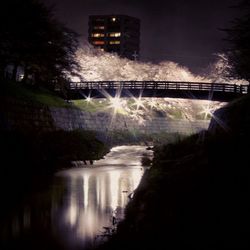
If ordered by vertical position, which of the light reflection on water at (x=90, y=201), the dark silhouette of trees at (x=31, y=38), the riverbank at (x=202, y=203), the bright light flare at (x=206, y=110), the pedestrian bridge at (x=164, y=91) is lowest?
the light reflection on water at (x=90, y=201)

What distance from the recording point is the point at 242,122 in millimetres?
10695

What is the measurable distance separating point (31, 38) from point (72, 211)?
83.6 ft

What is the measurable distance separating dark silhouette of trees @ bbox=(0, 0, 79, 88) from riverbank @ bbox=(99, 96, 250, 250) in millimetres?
27253

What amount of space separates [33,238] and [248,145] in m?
7.14

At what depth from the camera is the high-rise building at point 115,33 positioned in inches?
6565

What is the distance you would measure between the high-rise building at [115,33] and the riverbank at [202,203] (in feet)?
517

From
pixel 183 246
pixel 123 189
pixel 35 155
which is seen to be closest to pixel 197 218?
pixel 183 246

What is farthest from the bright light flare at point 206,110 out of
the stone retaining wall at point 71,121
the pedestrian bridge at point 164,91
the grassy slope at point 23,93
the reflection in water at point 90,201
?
the reflection in water at point 90,201

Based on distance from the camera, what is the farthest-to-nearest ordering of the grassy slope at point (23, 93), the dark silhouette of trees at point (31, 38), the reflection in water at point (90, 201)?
the grassy slope at point (23, 93), the dark silhouette of trees at point (31, 38), the reflection in water at point (90, 201)

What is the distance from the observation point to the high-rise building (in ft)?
547

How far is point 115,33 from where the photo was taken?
554 ft

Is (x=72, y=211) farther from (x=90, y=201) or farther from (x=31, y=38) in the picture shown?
(x=31, y=38)

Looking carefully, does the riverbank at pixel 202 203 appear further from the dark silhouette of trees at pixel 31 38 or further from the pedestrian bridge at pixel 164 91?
Result: the pedestrian bridge at pixel 164 91

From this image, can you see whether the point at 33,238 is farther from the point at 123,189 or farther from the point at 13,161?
the point at 13,161
